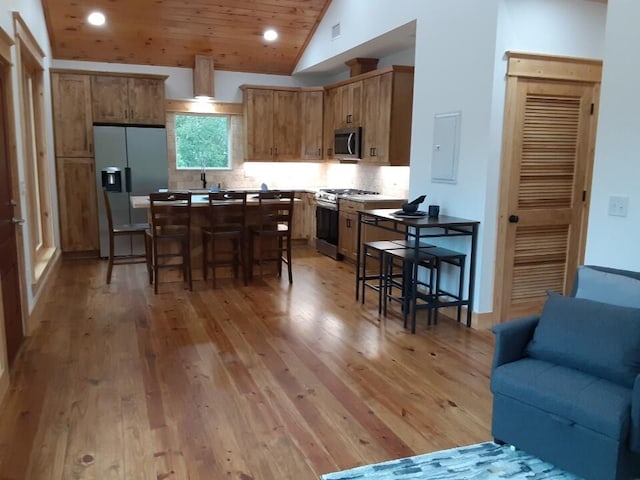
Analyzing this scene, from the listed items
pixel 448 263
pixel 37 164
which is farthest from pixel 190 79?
pixel 448 263

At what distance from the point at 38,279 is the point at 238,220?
2.03 m

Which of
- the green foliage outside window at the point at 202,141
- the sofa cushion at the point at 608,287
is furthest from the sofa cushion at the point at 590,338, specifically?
the green foliage outside window at the point at 202,141

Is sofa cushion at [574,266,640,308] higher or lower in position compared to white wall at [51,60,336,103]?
lower

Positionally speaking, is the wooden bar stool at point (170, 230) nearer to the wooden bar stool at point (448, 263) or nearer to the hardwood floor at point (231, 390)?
the hardwood floor at point (231, 390)

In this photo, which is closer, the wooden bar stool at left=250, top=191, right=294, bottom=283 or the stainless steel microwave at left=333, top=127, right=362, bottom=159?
the wooden bar stool at left=250, top=191, right=294, bottom=283

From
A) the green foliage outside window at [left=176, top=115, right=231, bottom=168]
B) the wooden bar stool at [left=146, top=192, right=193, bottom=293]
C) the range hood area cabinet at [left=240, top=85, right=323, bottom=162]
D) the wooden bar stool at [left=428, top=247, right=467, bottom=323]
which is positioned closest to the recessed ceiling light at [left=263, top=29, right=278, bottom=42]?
the range hood area cabinet at [left=240, top=85, right=323, bottom=162]

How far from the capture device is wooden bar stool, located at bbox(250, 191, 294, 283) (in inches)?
222

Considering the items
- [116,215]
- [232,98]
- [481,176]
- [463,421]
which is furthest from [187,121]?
[463,421]

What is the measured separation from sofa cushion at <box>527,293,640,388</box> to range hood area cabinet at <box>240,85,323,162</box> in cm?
568

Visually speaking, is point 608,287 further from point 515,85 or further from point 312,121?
point 312,121

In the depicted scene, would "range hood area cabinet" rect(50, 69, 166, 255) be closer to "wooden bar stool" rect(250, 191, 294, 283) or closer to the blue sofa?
"wooden bar stool" rect(250, 191, 294, 283)

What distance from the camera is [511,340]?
2576mm

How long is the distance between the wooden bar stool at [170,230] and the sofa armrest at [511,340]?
3.51m

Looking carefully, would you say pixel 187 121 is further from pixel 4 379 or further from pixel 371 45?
pixel 4 379
